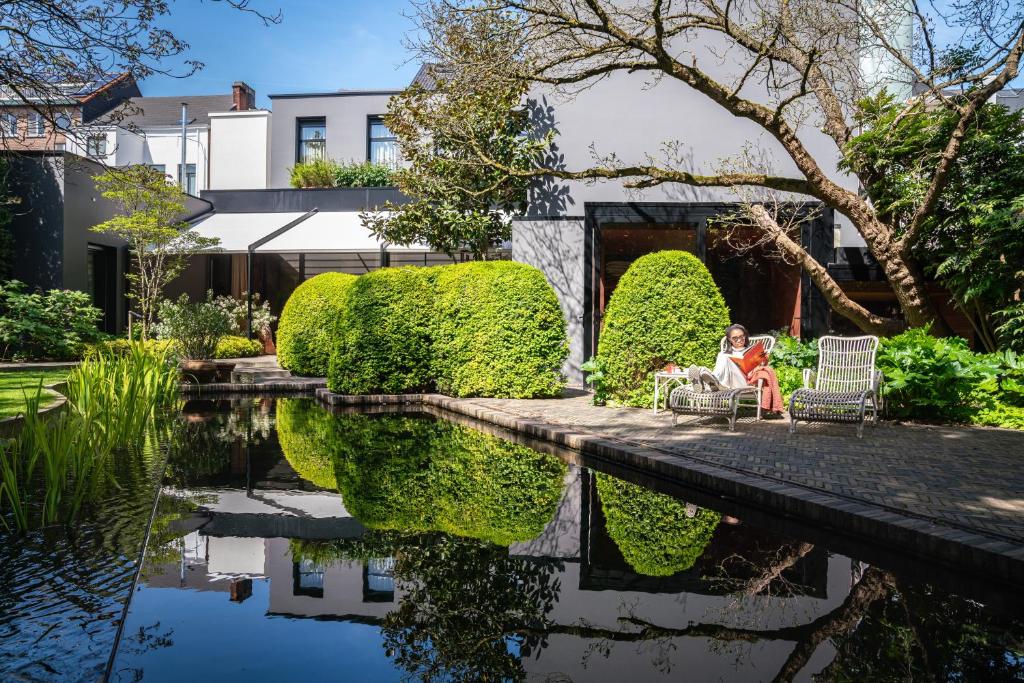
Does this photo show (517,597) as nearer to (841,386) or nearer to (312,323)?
(841,386)

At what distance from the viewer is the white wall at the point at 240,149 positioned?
26750mm

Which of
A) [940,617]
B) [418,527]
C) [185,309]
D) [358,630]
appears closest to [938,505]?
[940,617]

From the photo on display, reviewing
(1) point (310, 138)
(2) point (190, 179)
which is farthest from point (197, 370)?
(2) point (190, 179)

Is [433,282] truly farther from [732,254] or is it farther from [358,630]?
[358,630]

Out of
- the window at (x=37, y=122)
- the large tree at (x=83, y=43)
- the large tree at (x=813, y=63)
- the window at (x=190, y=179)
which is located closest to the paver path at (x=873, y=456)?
the large tree at (x=813, y=63)

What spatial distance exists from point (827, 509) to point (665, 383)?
4750 mm

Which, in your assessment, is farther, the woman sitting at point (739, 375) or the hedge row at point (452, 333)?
the hedge row at point (452, 333)

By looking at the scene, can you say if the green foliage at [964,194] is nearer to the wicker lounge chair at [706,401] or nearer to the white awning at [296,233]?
the wicker lounge chair at [706,401]

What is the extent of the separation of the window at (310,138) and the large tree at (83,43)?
2200cm

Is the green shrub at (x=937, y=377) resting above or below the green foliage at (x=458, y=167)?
below

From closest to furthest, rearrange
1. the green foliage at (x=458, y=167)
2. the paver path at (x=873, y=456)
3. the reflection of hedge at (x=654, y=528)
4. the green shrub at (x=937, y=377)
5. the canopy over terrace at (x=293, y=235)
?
the reflection of hedge at (x=654, y=528), the paver path at (x=873, y=456), the green shrub at (x=937, y=377), the green foliage at (x=458, y=167), the canopy over terrace at (x=293, y=235)

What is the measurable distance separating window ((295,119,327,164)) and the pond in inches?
894

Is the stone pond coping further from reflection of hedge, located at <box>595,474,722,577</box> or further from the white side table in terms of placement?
the white side table

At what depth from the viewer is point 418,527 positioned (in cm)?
447
